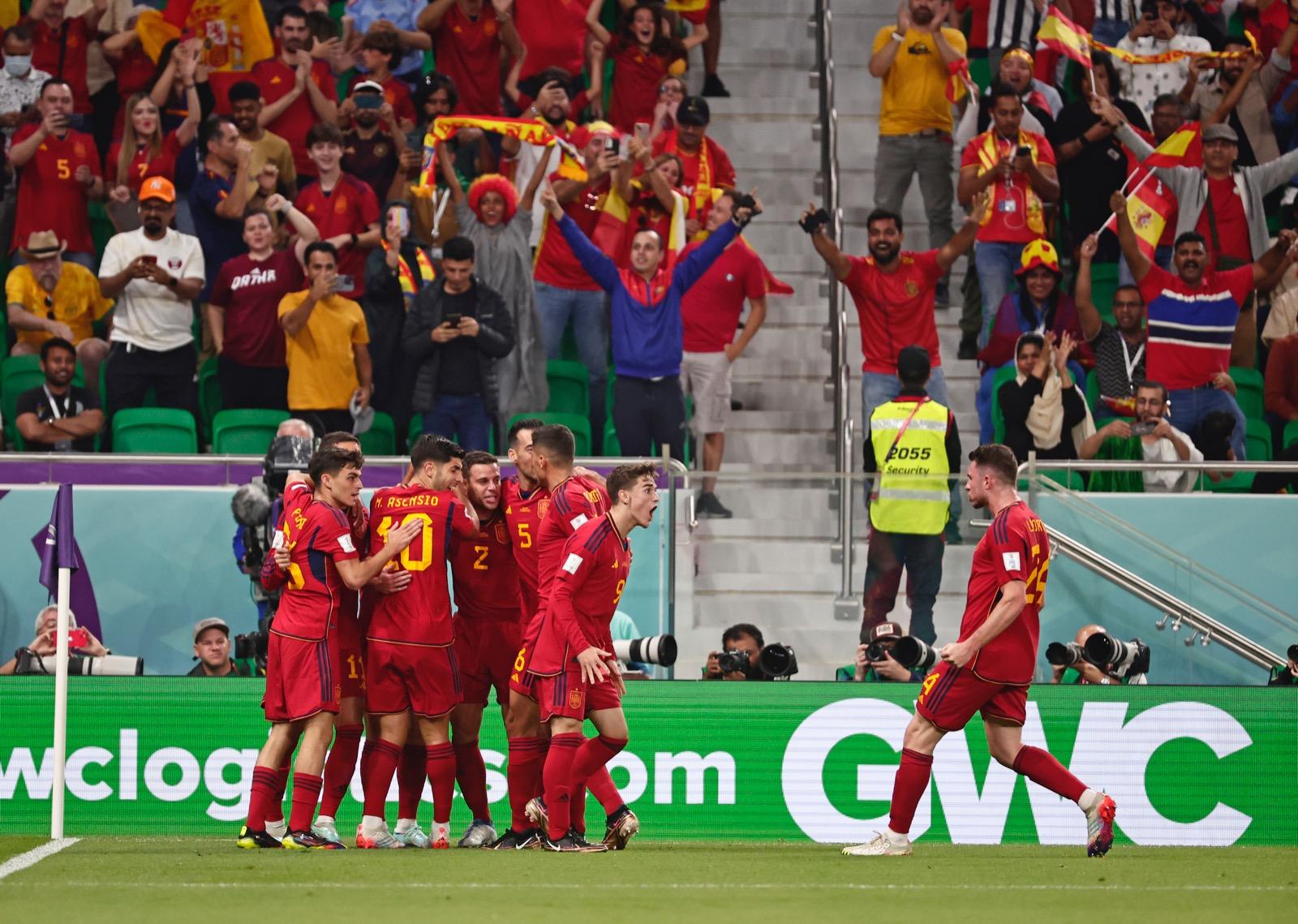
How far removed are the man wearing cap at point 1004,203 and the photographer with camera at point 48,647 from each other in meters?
7.49

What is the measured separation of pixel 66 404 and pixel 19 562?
203 cm

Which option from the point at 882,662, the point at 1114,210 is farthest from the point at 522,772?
the point at 1114,210

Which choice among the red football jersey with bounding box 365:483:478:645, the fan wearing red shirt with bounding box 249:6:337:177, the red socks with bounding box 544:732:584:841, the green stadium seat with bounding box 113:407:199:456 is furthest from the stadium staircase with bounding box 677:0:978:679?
the green stadium seat with bounding box 113:407:199:456

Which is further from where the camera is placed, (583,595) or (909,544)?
(909,544)

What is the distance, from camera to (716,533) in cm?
1203


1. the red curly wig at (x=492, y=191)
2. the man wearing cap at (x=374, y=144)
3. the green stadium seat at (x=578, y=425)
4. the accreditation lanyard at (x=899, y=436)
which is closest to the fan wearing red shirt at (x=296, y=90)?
the man wearing cap at (x=374, y=144)

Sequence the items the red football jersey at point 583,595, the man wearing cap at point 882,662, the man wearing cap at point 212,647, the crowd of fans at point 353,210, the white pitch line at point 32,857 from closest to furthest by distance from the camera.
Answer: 1. the white pitch line at point 32,857
2. the red football jersey at point 583,595
3. the man wearing cap at point 882,662
4. the man wearing cap at point 212,647
5. the crowd of fans at point 353,210

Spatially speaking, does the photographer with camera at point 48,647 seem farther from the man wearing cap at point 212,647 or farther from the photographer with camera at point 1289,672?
the photographer with camera at point 1289,672

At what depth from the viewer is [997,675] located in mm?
9133

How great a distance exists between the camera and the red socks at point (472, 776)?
10078 millimetres

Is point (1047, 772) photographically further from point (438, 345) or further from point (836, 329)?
point (836, 329)

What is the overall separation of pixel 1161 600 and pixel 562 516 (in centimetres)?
454

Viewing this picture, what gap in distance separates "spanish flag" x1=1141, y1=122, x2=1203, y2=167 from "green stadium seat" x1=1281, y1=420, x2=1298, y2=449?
2.54m

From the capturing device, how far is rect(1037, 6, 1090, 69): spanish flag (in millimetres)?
16000
